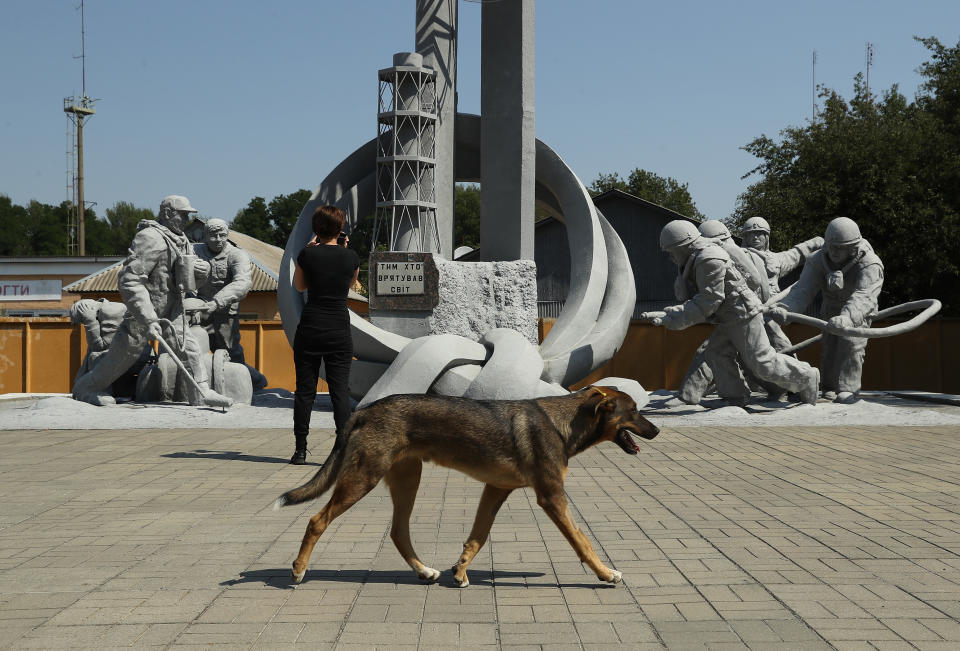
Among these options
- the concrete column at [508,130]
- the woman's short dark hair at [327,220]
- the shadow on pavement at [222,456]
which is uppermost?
the concrete column at [508,130]

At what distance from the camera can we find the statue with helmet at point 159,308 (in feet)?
39.0

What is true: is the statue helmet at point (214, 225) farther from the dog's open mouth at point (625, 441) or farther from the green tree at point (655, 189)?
the green tree at point (655, 189)

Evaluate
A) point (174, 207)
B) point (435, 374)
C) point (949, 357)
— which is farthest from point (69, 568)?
point (949, 357)

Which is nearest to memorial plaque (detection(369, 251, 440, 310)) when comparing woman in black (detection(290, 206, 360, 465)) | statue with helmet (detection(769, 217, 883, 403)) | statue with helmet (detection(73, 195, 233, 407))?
statue with helmet (detection(73, 195, 233, 407))

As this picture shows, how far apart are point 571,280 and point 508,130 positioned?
96.3 inches

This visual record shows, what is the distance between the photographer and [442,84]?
46.6ft

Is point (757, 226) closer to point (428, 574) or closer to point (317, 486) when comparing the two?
point (428, 574)

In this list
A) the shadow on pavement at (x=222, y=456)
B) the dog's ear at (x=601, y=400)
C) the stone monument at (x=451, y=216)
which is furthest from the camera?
the stone monument at (x=451, y=216)

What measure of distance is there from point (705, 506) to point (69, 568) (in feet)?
13.1

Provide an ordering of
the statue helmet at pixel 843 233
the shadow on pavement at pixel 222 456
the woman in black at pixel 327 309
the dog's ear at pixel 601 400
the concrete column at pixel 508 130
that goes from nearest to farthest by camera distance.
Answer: the dog's ear at pixel 601 400 < the woman in black at pixel 327 309 < the shadow on pavement at pixel 222 456 < the statue helmet at pixel 843 233 < the concrete column at pixel 508 130

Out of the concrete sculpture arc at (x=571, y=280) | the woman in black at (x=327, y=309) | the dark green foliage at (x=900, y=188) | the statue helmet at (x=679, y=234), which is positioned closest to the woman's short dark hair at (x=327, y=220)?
the woman in black at (x=327, y=309)

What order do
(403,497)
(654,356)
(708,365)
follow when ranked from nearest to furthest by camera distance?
1. (403,497)
2. (708,365)
3. (654,356)

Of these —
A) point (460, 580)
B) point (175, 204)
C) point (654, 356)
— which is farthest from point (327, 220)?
point (654, 356)

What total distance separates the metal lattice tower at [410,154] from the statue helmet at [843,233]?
18.9 ft
